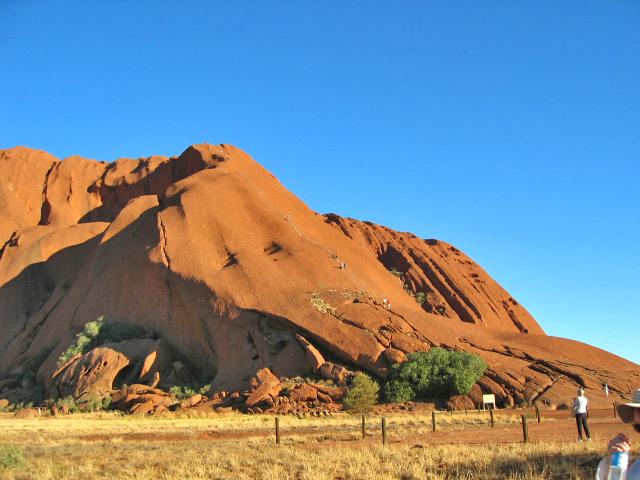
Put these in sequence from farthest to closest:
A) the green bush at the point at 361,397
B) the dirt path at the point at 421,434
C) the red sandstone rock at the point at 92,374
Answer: the red sandstone rock at the point at 92,374, the green bush at the point at 361,397, the dirt path at the point at 421,434

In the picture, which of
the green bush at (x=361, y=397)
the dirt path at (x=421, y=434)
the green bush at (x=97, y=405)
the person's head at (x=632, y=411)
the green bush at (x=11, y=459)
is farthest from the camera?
the green bush at (x=97, y=405)

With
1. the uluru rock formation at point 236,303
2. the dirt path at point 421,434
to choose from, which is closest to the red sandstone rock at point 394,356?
the uluru rock formation at point 236,303

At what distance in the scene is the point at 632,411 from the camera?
183 inches

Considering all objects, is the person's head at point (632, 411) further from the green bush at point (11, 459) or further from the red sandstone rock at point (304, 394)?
the red sandstone rock at point (304, 394)

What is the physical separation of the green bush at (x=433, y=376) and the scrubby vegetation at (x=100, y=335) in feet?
68.2

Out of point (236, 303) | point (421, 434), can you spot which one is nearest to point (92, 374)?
point (236, 303)

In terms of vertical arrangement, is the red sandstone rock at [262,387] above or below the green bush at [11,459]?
above

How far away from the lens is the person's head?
14.8ft

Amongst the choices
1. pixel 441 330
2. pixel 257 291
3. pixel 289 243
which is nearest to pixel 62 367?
pixel 257 291

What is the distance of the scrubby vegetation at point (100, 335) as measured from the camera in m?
46.5

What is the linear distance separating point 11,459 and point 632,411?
54.4ft

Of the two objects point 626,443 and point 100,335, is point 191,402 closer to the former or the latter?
point 100,335

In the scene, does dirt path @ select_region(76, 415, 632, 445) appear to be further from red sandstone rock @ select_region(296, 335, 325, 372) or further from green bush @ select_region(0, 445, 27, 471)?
red sandstone rock @ select_region(296, 335, 325, 372)

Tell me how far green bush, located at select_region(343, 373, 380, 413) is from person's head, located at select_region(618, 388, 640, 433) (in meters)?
30.1
